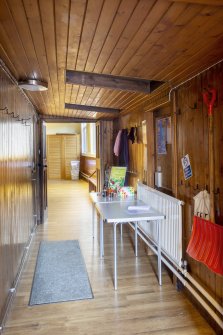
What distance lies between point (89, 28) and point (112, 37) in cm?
19

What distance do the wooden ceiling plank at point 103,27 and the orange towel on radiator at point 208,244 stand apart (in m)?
1.55

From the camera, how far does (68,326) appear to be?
2.24m

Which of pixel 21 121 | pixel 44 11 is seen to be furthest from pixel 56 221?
pixel 44 11

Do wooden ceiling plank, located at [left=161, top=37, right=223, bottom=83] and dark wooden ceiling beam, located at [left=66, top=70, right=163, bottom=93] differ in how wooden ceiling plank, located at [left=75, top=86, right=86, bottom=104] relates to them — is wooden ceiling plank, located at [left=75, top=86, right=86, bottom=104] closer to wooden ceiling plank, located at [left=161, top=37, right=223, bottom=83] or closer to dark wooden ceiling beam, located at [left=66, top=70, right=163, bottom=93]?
dark wooden ceiling beam, located at [left=66, top=70, right=163, bottom=93]

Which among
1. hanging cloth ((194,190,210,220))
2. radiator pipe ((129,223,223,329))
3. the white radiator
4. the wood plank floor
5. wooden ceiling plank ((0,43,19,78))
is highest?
wooden ceiling plank ((0,43,19,78))

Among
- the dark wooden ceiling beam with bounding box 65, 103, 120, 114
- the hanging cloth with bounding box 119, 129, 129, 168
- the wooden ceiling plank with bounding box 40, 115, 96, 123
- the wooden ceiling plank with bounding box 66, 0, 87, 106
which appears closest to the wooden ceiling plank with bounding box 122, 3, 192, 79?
the wooden ceiling plank with bounding box 66, 0, 87, 106

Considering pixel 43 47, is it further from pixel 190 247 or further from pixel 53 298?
pixel 53 298

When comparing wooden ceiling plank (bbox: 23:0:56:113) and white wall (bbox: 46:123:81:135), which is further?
white wall (bbox: 46:123:81:135)

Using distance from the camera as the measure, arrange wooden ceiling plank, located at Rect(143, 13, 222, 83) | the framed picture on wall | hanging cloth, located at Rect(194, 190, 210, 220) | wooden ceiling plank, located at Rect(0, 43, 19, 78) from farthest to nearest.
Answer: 1. the framed picture on wall
2. hanging cloth, located at Rect(194, 190, 210, 220)
3. wooden ceiling plank, located at Rect(0, 43, 19, 78)
4. wooden ceiling plank, located at Rect(143, 13, 222, 83)

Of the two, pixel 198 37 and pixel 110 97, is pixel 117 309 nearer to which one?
pixel 198 37

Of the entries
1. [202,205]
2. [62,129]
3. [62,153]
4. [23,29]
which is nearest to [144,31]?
[23,29]

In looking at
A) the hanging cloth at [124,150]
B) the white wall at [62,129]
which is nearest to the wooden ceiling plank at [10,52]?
the hanging cloth at [124,150]

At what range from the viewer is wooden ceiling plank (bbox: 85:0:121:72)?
4.69ft

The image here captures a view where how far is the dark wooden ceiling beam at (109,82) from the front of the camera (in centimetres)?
294
